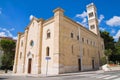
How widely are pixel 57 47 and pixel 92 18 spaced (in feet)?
74.4

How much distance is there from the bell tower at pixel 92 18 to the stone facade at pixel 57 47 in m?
6.55

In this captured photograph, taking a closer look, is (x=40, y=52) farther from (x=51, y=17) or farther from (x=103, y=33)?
(x=103, y=33)

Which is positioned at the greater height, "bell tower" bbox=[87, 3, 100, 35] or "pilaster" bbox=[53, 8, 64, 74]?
"bell tower" bbox=[87, 3, 100, 35]

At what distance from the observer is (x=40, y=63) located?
22781mm

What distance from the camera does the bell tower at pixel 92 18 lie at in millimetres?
37438

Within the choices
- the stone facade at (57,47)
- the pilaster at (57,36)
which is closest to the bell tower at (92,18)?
the stone facade at (57,47)

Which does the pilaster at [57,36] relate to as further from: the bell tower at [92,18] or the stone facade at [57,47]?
the bell tower at [92,18]

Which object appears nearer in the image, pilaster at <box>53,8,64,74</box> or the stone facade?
pilaster at <box>53,8,64,74</box>

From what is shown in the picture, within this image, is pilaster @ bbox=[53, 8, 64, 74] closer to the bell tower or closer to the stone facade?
the stone facade

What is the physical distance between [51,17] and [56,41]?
5.42 metres

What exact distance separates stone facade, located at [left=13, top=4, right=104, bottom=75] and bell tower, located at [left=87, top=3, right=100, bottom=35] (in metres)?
6.55

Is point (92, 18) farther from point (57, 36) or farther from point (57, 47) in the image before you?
point (57, 47)

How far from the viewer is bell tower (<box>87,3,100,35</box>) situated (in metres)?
37.4

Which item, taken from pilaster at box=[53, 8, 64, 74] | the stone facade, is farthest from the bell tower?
pilaster at box=[53, 8, 64, 74]
